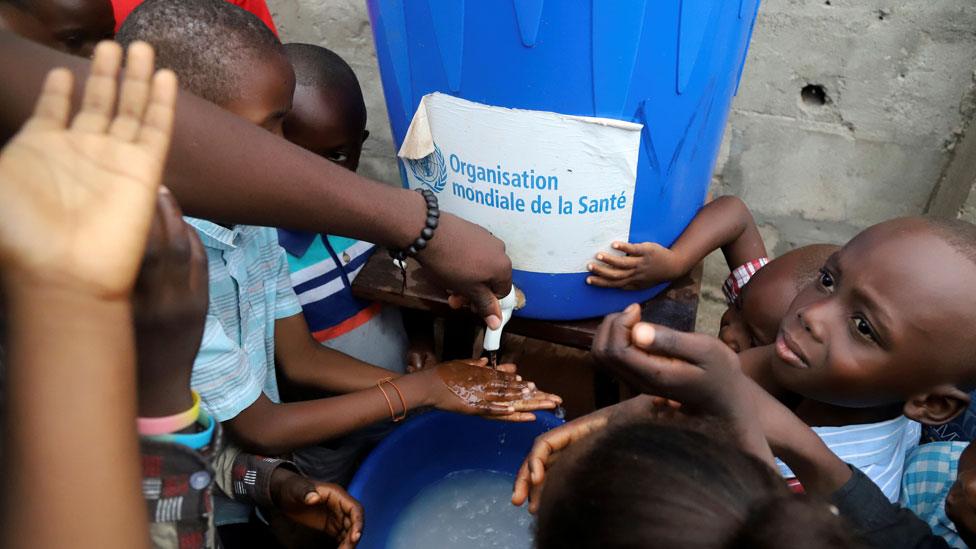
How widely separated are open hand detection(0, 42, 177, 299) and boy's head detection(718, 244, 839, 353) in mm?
874

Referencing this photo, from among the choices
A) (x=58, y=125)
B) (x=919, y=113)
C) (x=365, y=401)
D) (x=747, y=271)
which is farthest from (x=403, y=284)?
(x=919, y=113)

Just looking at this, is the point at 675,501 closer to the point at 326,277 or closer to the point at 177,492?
the point at 177,492

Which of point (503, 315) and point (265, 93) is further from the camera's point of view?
point (503, 315)

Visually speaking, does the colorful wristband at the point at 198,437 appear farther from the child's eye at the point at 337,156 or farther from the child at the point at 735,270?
the child's eye at the point at 337,156

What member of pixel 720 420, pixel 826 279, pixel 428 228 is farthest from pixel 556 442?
pixel 826 279

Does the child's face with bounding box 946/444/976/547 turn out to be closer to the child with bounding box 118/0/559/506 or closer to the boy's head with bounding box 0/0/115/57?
the child with bounding box 118/0/559/506

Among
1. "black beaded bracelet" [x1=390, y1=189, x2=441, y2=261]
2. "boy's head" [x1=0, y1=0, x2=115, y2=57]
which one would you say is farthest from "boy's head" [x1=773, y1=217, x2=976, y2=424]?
"boy's head" [x1=0, y1=0, x2=115, y2=57]

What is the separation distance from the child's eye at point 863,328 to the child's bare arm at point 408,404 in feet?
1.49

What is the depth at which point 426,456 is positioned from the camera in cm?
118

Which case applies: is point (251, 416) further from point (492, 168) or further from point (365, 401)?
point (492, 168)

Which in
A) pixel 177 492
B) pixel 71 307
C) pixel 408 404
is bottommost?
pixel 408 404

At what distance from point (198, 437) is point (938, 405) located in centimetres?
83

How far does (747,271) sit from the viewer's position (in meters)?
1.15

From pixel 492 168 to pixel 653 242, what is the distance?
0.29m
